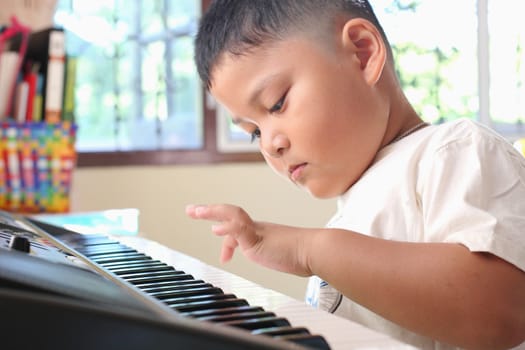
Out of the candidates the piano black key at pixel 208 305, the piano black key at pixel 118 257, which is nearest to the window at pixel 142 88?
the piano black key at pixel 118 257

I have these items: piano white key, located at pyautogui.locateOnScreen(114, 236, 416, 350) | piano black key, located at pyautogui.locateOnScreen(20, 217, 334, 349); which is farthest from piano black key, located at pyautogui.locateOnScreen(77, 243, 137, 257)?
piano white key, located at pyautogui.locateOnScreen(114, 236, 416, 350)

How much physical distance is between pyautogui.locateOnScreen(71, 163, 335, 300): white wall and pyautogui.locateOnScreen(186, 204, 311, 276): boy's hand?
200 centimetres

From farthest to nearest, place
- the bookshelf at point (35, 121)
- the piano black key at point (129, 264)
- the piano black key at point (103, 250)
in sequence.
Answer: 1. the bookshelf at point (35, 121)
2. the piano black key at point (103, 250)
3. the piano black key at point (129, 264)

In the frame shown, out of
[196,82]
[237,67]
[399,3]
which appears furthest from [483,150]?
[399,3]

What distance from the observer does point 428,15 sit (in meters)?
3.02

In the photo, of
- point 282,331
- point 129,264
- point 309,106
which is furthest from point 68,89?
point 282,331

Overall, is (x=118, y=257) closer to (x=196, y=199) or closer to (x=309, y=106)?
(x=309, y=106)

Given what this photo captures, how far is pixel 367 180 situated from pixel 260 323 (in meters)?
0.53

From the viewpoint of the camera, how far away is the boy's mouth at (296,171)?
978 mm

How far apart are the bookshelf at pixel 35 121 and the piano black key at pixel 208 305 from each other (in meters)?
1.48

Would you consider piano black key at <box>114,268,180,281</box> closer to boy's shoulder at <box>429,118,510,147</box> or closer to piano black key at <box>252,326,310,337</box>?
piano black key at <box>252,326,310,337</box>

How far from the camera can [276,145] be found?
0.96 metres

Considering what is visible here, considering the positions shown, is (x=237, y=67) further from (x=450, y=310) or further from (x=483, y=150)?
(x=450, y=310)

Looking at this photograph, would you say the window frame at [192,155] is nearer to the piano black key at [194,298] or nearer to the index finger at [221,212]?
the piano black key at [194,298]
